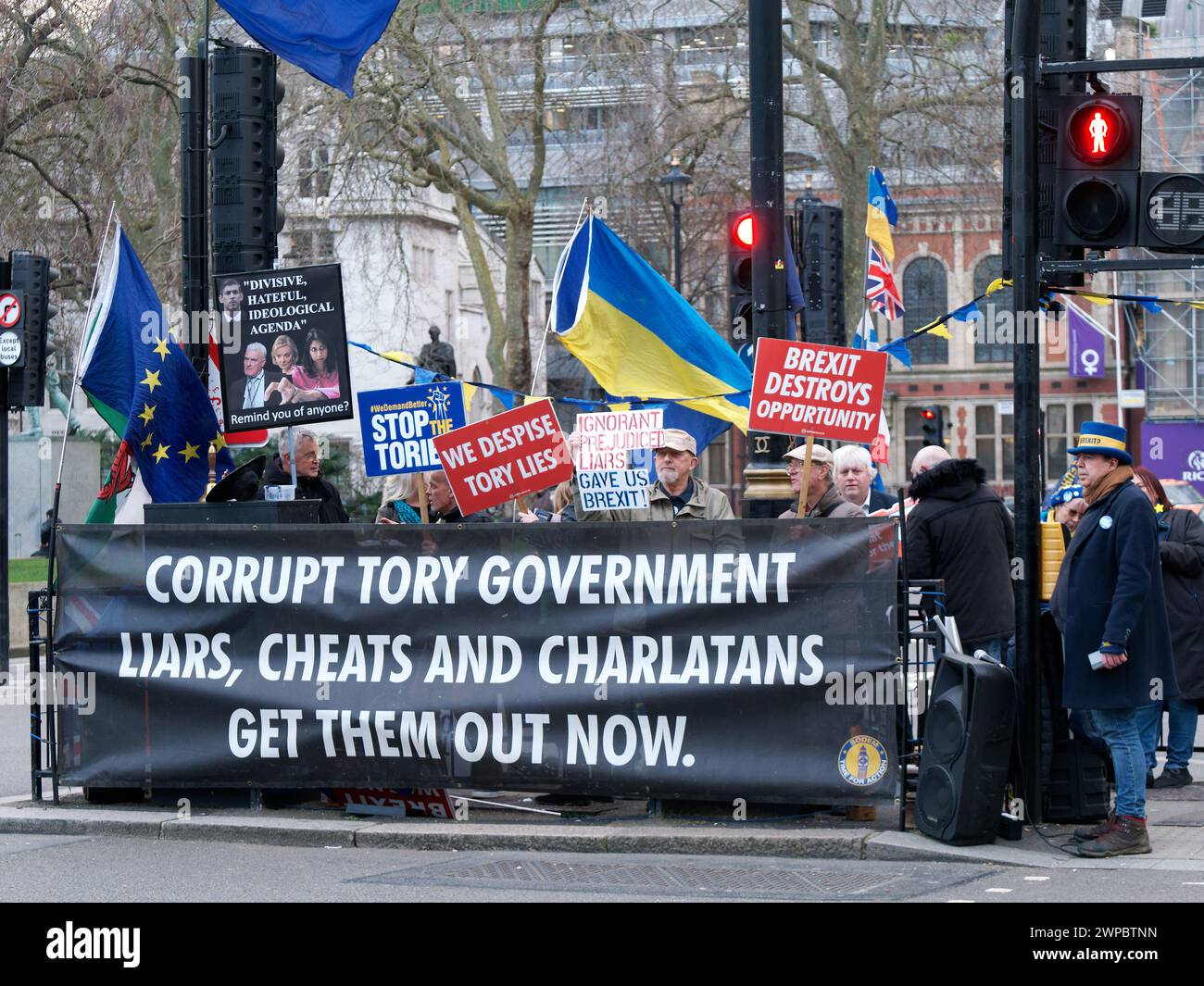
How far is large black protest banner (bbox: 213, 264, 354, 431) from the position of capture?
1038cm

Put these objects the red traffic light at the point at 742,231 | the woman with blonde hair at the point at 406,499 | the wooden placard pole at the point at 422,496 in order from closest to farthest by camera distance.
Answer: the wooden placard pole at the point at 422,496 → the woman with blonde hair at the point at 406,499 → the red traffic light at the point at 742,231

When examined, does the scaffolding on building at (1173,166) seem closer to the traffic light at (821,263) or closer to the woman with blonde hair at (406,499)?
the traffic light at (821,263)

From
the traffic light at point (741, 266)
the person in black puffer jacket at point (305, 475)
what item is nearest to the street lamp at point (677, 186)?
the traffic light at point (741, 266)

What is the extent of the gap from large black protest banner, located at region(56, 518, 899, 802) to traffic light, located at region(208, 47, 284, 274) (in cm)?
211

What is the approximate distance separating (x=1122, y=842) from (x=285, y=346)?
17.8 ft

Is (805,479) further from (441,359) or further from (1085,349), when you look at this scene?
(1085,349)

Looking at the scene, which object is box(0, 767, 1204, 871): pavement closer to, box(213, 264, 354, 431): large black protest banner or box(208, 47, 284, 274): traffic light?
box(213, 264, 354, 431): large black protest banner

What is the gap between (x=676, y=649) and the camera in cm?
896

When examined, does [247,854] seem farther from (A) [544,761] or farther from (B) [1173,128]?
(B) [1173,128]

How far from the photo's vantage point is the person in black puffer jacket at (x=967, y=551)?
31.5 feet

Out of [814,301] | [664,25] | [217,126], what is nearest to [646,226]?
[664,25]

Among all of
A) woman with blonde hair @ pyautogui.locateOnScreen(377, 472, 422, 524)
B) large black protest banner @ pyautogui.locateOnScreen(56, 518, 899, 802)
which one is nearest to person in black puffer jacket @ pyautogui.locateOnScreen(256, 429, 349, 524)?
woman with blonde hair @ pyautogui.locateOnScreen(377, 472, 422, 524)

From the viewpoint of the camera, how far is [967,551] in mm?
9594

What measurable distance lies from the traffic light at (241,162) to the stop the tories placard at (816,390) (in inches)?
133
